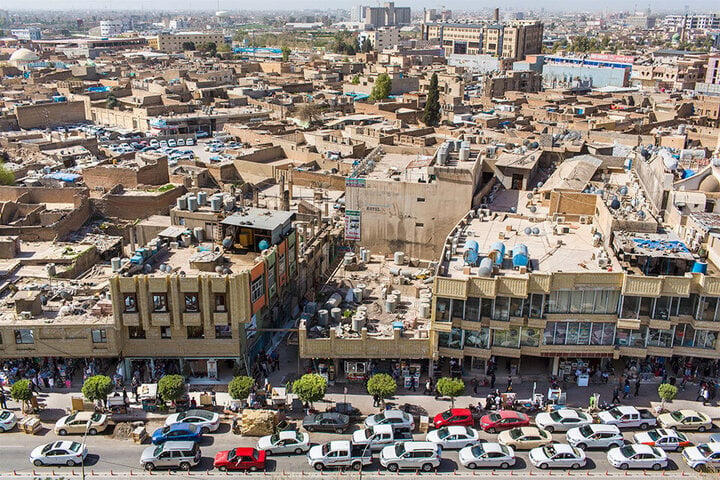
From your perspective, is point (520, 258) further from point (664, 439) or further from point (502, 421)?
point (664, 439)

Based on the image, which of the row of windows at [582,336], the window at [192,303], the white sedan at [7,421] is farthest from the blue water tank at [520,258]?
the white sedan at [7,421]

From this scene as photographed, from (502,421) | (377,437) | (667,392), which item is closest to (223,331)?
(377,437)

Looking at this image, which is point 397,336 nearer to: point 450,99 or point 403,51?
point 450,99

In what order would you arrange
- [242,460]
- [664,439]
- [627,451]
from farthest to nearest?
[664,439] → [627,451] → [242,460]

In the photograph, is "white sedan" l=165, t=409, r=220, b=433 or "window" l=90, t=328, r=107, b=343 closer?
"white sedan" l=165, t=409, r=220, b=433

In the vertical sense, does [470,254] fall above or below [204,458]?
above

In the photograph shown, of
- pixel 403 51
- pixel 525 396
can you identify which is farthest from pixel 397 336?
pixel 403 51

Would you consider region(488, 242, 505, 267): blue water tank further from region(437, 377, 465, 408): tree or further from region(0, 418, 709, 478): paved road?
region(0, 418, 709, 478): paved road

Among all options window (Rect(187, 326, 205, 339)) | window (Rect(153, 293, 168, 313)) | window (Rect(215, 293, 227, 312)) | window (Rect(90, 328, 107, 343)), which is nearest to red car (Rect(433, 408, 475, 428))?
window (Rect(215, 293, 227, 312))
